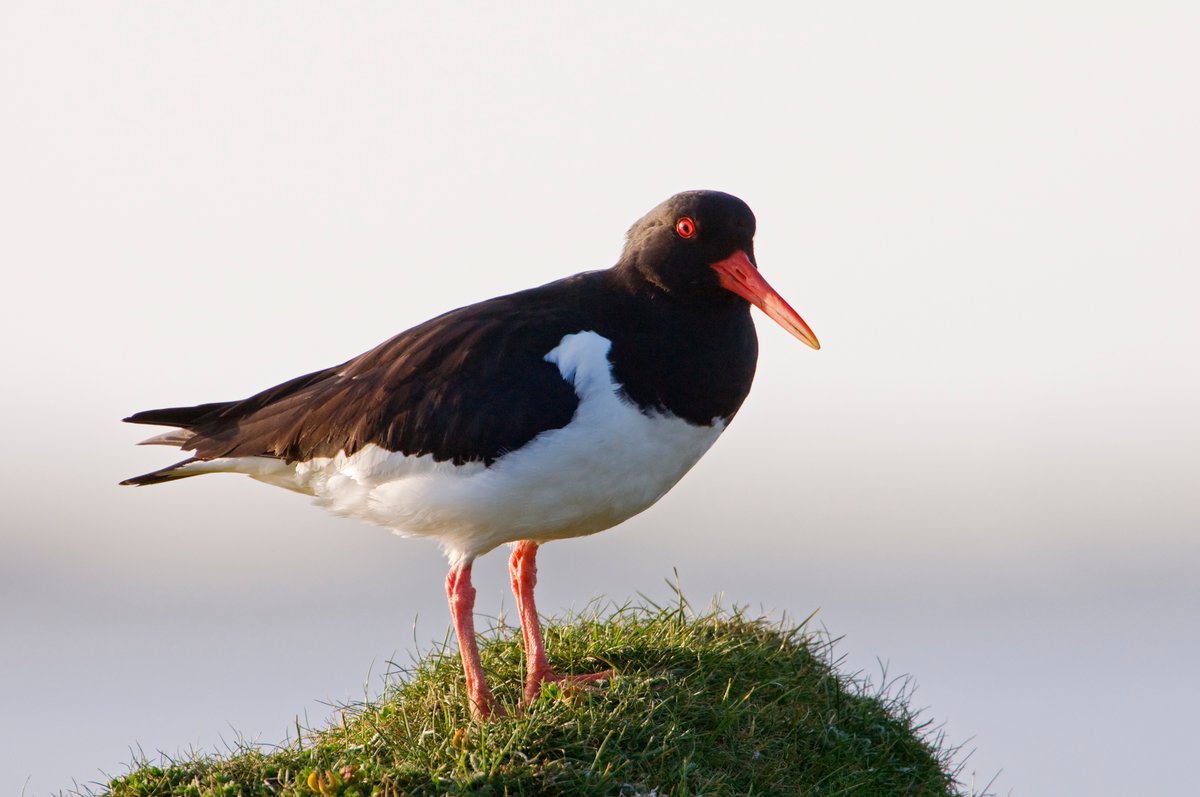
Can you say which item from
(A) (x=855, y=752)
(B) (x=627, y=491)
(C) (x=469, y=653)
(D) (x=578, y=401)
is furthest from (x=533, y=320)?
(A) (x=855, y=752)

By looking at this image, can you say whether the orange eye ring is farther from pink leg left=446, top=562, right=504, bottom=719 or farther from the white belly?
pink leg left=446, top=562, right=504, bottom=719

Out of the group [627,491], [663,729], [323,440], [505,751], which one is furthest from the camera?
[323,440]

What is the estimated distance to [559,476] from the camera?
6.82m

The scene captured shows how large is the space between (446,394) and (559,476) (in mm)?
847

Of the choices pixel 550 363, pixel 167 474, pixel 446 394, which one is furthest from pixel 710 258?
pixel 167 474

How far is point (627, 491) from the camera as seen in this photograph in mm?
6965

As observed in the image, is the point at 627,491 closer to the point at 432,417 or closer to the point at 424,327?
the point at 432,417

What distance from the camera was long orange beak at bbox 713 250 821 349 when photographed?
707cm

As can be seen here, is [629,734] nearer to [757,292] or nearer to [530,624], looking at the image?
[530,624]

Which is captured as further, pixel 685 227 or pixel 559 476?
pixel 685 227

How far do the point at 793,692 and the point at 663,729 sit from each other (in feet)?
3.70

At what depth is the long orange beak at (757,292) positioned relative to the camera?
7.07m

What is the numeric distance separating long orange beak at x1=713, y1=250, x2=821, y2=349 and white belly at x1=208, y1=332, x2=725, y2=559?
2.26ft

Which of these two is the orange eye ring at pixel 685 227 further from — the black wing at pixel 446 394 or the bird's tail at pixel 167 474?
the bird's tail at pixel 167 474
